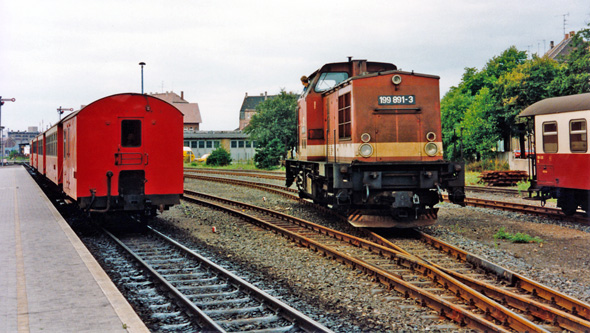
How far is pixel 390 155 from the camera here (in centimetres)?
1115

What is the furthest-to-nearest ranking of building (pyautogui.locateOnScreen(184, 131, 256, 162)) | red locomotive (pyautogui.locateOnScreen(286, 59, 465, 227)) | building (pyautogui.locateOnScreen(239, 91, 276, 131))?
building (pyautogui.locateOnScreen(239, 91, 276, 131)) < building (pyautogui.locateOnScreen(184, 131, 256, 162)) < red locomotive (pyautogui.locateOnScreen(286, 59, 465, 227))

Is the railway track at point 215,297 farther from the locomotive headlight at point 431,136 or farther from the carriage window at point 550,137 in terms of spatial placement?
the carriage window at point 550,137

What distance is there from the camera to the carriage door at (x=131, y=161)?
11.6 meters

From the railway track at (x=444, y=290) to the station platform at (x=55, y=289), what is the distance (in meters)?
3.44

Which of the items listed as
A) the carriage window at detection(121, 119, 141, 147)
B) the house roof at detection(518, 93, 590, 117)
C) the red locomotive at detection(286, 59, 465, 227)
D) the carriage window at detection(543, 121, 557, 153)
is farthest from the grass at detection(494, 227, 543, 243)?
the carriage window at detection(121, 119, 141, 147)

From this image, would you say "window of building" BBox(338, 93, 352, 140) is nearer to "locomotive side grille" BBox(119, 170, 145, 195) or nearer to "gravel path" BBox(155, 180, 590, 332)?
"gravel path" BBox(155, 180, 590, 332)

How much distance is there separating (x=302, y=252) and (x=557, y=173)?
25.3 feet

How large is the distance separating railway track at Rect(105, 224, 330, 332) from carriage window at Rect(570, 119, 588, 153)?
9.38 m

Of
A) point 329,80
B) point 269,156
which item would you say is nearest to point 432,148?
point 329,80

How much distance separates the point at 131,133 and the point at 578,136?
10882 millimetres

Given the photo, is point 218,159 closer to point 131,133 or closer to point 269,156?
point 269,156

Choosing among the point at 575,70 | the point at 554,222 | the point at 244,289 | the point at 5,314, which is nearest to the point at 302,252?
the point at 244,289

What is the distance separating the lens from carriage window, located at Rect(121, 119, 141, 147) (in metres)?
11.7

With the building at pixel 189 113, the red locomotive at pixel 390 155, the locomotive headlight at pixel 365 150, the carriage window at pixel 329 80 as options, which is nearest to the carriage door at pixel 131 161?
the red locomotive at pixel 390 155
